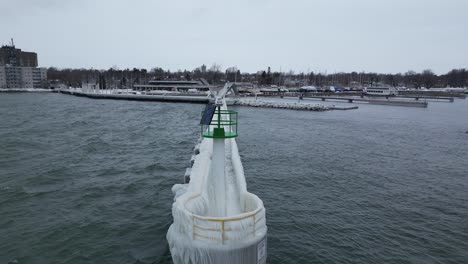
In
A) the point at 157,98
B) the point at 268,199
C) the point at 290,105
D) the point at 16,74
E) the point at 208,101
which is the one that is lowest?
the point at 268,199

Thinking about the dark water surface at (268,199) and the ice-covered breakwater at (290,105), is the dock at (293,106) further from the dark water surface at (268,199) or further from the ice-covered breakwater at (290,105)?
the dark water surface at (268,199)

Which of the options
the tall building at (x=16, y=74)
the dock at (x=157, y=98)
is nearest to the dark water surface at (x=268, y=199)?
the dock at (x=157, y=98)

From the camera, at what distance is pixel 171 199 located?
13.6 meters

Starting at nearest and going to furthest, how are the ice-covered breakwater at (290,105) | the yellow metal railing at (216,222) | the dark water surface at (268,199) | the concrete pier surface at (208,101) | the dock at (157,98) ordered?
the yellow metal railing at (216,222) → the dark water surface at (268,199) → the ice-covered breakwater at (290,105) → the concrete pier surface at (208,101) → the dock at (157,98)

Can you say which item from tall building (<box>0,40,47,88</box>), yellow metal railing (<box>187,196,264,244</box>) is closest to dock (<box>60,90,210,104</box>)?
yellow metal railing (<box>187,196,264,244</box>)

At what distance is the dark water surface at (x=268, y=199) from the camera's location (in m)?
9.87

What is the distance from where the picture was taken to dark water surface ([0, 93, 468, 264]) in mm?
9867

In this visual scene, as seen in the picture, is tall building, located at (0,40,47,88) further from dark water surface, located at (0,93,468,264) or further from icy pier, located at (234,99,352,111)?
dark water surface, located at (0,93,468,264)

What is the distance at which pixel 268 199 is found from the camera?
14359mm

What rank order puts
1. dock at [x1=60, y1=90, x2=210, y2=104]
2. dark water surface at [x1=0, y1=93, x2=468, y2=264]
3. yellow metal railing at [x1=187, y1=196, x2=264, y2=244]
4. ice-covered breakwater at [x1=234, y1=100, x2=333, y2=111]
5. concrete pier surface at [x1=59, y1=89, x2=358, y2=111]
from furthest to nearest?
dock at [x1=60, y1=90, x2=210, y2=104]
concrete pier surface at [x1=59, y1=89, x2=358, y2=111]
ice-covered breakwater at [x1=234, y1=100, x2=333, y2=111]
dark water surface at [x1=0, y1=93, x2=468, y2=264]
yellow metal railing at [x1=187, y1=196, x2=264, y2=244]

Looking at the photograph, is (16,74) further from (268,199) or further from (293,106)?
(268,199)

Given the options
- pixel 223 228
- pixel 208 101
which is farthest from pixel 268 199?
pixel 208 101

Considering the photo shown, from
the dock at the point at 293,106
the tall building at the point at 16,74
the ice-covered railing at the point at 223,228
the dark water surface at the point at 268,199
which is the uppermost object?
the tall building at the point at 16,74

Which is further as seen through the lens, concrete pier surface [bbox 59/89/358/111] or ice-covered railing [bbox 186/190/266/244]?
concrete pier surface [bbox 59/89/358/111]
